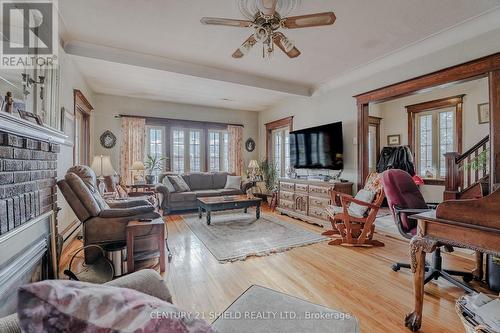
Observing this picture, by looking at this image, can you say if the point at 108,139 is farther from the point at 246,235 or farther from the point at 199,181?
the point at 246,235

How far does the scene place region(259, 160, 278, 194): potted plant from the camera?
20.8ft

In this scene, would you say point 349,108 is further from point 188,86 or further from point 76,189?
point 76,189

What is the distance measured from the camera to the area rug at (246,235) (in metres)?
2.97

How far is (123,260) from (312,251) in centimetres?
219

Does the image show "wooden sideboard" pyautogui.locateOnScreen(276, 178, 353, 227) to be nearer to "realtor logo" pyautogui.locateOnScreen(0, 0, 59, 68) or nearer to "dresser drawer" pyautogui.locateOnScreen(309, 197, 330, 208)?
"dresser drawer" pyautogui.locateOnScreen(309, 197, 330, 208)

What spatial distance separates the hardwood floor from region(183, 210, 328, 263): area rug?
15 centimetres

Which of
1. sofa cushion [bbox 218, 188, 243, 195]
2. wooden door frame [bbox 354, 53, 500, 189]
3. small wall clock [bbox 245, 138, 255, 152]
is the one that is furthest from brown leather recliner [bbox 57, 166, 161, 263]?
small wall clock [bbox 245, 138, 255, 152]

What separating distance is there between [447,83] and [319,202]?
2.46 metres

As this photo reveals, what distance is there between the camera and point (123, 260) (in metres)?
2.35

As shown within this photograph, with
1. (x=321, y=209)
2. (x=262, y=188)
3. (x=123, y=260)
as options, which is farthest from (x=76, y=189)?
(x=262, y=188)

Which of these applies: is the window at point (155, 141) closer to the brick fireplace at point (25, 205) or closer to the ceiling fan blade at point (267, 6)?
the brick fireplace at point (25, 205)

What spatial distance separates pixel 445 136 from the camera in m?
5.27

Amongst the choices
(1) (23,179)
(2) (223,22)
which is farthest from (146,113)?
(1) (23,179)

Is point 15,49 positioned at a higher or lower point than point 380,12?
lower
